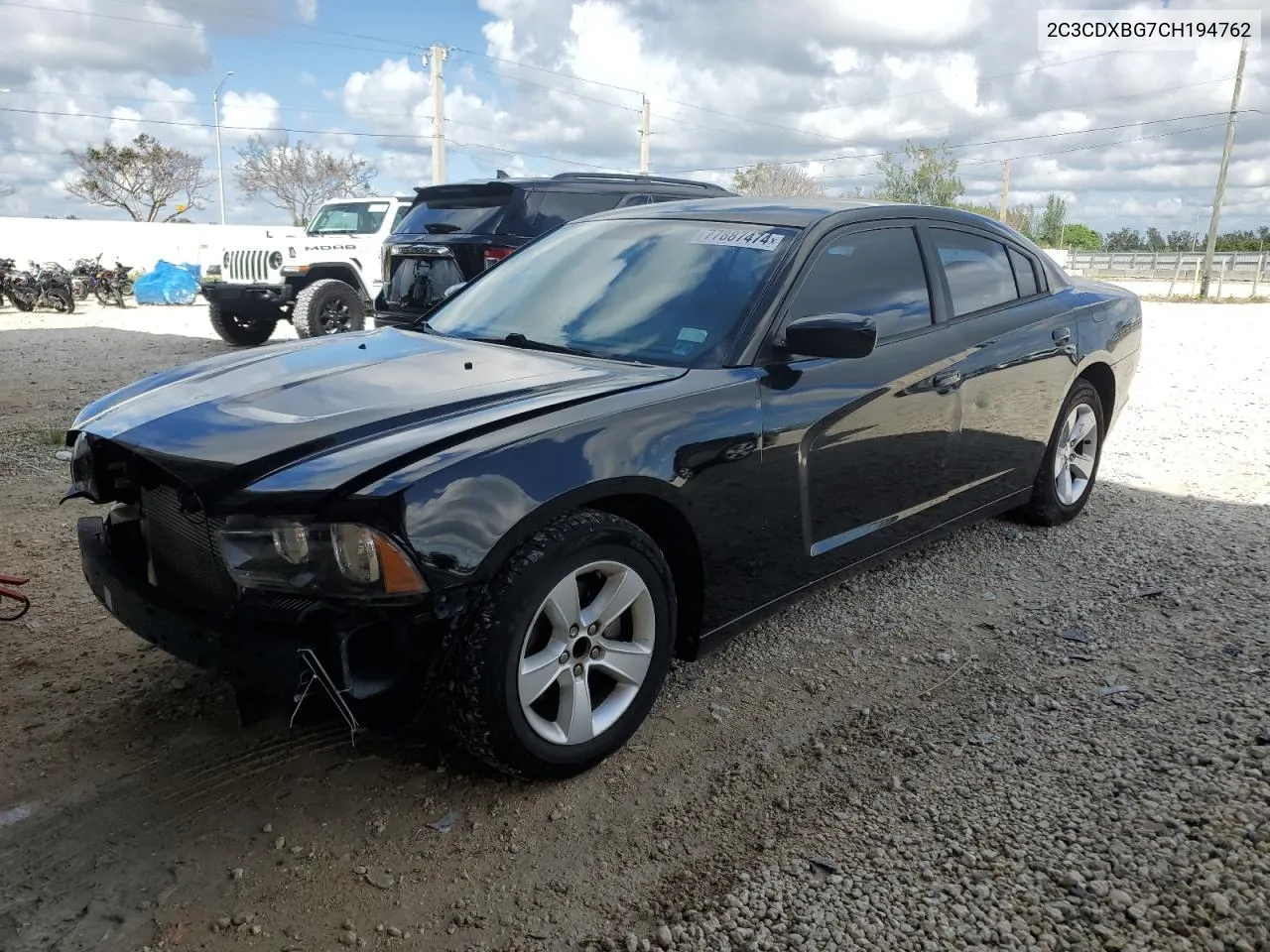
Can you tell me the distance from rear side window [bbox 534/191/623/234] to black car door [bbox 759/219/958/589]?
219 inches

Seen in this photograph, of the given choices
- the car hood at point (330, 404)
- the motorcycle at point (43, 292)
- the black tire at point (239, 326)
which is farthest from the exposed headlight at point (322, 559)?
the motorcycle at point (43, 292)

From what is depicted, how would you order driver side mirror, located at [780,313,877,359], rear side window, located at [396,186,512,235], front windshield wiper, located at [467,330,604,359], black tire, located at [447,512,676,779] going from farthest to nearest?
rear side window, located at [396,186,512,235] → front windshield wiper, located at [467,330,604,359] → driver side mirror, located at [780,313,877,359] → black tire, located at [447,512,676,779]

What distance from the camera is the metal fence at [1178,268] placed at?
1282 inches

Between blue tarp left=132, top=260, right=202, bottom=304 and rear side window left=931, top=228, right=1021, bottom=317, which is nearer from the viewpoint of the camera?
rear side window left=931, top=228, right=1021, bottom=317

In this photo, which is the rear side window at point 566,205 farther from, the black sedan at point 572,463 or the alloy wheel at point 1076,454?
the alloy wheel at point 1076,454

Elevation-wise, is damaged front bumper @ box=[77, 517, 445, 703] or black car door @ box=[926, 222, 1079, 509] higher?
black car door @ box=[926, 222, 1079, 509]

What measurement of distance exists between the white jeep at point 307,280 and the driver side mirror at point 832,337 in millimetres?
9293

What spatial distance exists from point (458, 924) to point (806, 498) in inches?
67.5

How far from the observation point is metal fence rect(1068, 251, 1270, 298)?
32.6 meters

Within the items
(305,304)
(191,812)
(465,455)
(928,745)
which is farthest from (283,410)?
(305,304)

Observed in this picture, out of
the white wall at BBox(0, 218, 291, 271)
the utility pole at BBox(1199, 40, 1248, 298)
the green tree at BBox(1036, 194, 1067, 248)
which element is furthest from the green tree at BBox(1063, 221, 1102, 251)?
the white wall at BBox(0, 218, 291, 271)

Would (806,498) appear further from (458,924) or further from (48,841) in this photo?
(48,841)

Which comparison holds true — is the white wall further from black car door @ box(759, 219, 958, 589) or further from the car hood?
black car door @ box(759, 219, 958, 589)

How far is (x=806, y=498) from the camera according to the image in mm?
3230
